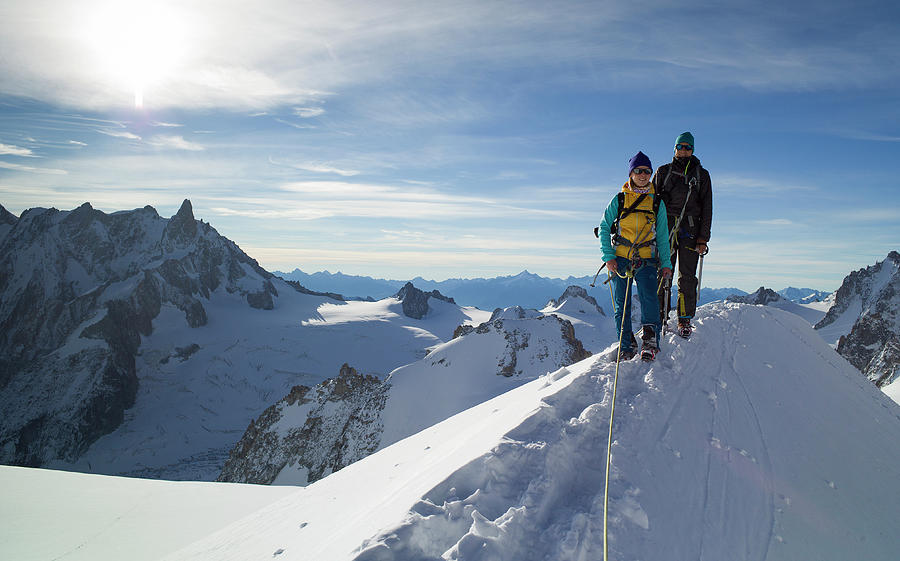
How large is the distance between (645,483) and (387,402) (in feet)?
113

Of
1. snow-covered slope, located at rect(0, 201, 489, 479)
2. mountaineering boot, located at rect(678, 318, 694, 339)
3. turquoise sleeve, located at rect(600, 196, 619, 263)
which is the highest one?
turquoise sleeve, located at rect(600, 196, 619, 263)

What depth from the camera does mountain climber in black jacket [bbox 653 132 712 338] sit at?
8.91 metres

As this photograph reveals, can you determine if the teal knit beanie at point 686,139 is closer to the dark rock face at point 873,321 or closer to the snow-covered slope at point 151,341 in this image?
the dark rock face at point 873,321

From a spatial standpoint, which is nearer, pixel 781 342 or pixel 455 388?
pixel 781 342

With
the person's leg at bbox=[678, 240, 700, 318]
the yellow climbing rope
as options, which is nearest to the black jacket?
the person's leg at bbox=[678, 240, 700, 318]

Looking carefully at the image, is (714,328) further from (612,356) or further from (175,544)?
(175,544)

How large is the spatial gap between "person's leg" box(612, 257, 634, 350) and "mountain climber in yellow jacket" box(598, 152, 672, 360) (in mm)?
17

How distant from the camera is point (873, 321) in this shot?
90.8m

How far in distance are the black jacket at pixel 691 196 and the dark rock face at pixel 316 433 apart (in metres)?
29.4

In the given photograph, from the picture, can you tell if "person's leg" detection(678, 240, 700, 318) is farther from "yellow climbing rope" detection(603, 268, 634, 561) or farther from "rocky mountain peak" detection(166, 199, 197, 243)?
"rocky mountain peak" detection(166, 199, 197, 243)

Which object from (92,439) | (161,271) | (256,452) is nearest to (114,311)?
(161,271)

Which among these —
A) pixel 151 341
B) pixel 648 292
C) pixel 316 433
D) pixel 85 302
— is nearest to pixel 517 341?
pixel 316 433

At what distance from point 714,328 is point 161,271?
155m

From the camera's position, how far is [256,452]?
1575 inches
